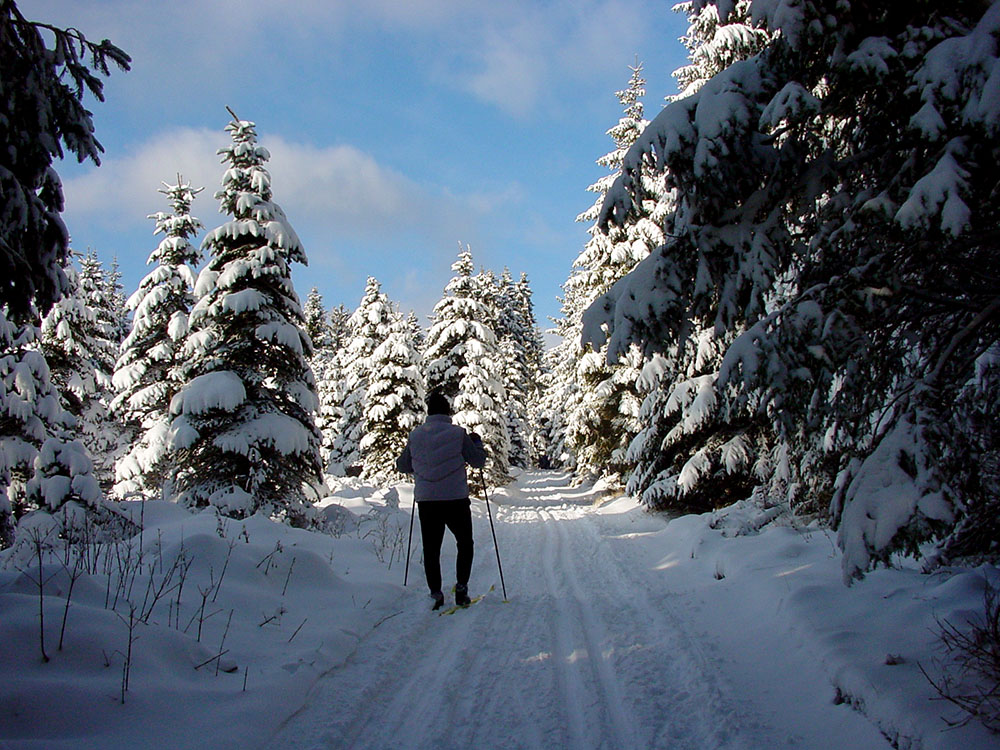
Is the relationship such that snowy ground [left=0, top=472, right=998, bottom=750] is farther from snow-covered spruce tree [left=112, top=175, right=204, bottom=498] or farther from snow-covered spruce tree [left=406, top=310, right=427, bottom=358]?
snow-covered spruce tree [left=406, top=310, right=427, bottom=358]

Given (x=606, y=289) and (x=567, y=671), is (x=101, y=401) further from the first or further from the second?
(x=567, y=671)

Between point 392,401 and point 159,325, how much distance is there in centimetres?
842

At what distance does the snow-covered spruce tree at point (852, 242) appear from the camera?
337 cm

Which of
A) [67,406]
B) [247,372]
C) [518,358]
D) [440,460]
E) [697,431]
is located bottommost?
[440,460]

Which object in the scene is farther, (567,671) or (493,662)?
(493,662)

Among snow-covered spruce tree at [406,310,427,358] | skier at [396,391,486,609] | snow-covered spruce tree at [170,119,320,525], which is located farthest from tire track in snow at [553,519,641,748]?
snow-covered spruce tree at [406,310,427,358]

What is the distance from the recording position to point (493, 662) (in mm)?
4211

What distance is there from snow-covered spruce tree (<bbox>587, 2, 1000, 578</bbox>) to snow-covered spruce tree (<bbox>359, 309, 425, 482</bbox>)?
723 inches

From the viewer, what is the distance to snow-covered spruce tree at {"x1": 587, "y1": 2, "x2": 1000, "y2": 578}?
3369 millimetres

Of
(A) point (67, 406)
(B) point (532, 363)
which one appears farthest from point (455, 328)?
(B) point (532, 363)

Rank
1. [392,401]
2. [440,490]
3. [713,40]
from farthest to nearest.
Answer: [392,401], [713,40], [440,490]

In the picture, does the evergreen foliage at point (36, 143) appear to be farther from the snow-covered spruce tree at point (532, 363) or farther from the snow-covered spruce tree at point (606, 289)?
the snow-covered spruce tree at point (532, 363)

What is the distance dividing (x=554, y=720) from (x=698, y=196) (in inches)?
165

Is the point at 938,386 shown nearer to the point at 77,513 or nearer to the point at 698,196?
the point at 698,196
